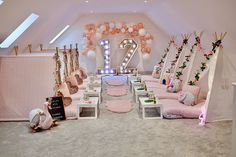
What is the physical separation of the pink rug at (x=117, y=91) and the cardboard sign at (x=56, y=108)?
9.71 ft

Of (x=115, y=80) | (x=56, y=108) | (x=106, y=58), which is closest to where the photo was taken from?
(x=56, y=108)

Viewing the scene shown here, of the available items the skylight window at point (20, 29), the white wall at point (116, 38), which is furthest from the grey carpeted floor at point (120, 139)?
the white wall at point (116, 38)

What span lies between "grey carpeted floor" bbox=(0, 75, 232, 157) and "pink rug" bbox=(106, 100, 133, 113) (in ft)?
2.73

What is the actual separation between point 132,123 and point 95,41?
280 inches

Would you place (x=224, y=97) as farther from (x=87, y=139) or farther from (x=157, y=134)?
(x=87, y=139)

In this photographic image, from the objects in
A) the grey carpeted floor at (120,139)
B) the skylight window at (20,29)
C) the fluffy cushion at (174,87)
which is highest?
the skylight window at (20,29)

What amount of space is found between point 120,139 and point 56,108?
159 cm

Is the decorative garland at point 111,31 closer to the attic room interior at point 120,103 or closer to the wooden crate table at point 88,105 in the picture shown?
the attic room interior at point 120,103

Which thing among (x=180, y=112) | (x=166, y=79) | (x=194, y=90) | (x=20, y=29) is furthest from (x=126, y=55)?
(x=180, y=112)

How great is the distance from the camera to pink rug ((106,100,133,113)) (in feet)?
21.4

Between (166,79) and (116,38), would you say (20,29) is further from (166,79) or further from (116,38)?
(116,38)

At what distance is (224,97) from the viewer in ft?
18.0

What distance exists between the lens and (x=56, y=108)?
18.1 feet

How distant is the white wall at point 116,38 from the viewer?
12406mm
